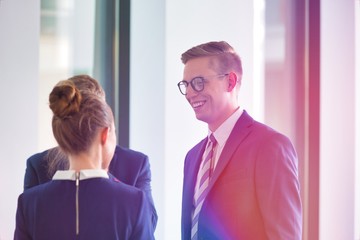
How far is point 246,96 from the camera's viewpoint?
117 inches

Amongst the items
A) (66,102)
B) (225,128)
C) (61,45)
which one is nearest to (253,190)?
(225,128)

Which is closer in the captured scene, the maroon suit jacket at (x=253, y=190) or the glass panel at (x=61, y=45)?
the maroon suit jacket at (x=253, y=190)

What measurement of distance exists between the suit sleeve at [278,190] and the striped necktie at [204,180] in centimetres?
26

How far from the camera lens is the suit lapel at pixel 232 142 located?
68.6 inches

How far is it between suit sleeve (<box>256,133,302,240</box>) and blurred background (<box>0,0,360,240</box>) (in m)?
1.10

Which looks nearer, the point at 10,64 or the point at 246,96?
the point at 10,64

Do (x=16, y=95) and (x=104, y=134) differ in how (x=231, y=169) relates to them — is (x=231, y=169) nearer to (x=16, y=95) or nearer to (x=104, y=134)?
(x=104, y=134)

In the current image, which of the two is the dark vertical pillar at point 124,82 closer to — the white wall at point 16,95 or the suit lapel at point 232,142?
the white wall at point 16,95

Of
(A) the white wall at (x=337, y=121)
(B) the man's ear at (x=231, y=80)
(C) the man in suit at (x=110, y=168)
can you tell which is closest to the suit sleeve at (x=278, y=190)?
(B) the man's ear at (x=231, y=80)

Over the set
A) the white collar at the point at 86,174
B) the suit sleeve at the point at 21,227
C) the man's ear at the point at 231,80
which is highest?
the man's ear at the point at 231,80

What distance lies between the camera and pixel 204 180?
1.85 meters

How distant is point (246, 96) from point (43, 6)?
141 cm

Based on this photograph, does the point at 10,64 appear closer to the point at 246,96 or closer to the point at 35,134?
the point at 35,134

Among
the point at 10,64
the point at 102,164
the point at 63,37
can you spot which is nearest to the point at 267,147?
the point at 102,164
